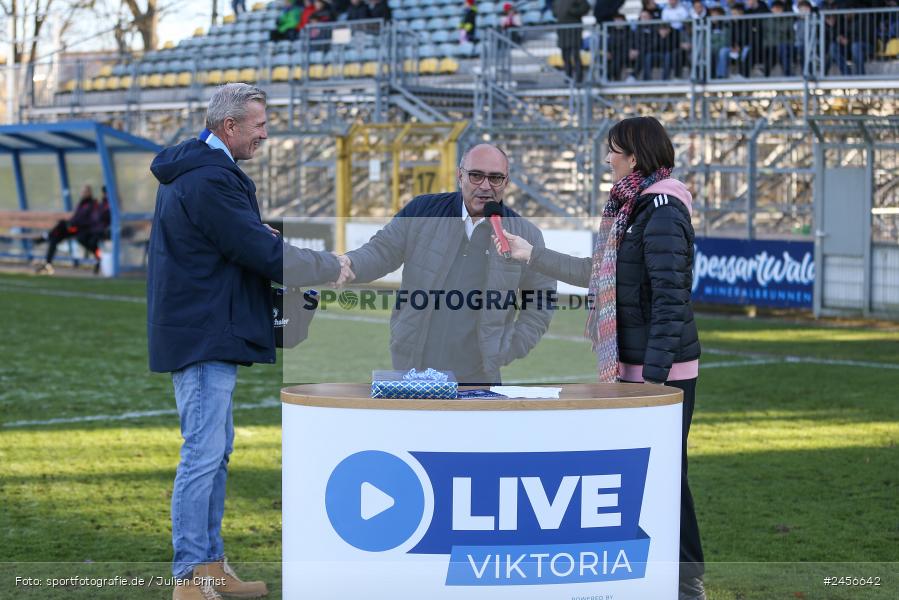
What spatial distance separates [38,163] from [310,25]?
6.71 meters

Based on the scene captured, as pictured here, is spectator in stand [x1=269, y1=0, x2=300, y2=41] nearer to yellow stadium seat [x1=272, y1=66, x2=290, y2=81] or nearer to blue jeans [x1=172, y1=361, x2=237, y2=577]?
yellow stadium seat [x1=272, y1=66, x2=290, y2=81]

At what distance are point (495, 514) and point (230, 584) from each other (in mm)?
1758

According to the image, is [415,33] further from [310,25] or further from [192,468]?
[192,468]

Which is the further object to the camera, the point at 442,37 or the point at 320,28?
the point at 442,37

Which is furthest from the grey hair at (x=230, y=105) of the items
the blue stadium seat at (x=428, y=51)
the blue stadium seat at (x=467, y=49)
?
the blue stadium seat at (x=428, y=51)

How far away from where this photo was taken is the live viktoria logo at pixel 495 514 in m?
4.83

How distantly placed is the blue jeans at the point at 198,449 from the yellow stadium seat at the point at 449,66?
81.8 ft

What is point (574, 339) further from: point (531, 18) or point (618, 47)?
point (531, 18)

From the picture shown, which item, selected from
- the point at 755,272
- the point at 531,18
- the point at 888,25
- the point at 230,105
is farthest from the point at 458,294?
the point at 531,18

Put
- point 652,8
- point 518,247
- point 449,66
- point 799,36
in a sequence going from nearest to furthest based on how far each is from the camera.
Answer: point 518,247, point 799,36, point 652,8, point 449,66

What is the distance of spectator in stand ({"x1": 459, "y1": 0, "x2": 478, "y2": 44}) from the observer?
100 ft

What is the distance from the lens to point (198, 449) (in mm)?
5754

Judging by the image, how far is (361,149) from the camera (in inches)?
1056

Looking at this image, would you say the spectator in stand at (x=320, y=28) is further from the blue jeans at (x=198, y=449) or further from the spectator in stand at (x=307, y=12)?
the blue jeans at (x=198, y=449)
